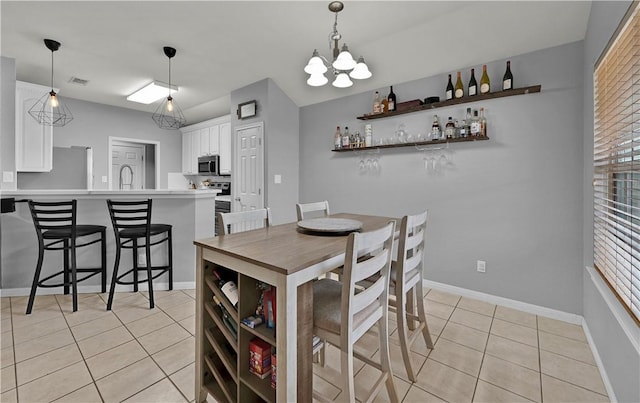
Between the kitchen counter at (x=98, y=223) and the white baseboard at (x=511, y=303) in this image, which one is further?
the kitchen counter at (x=98, y=223)

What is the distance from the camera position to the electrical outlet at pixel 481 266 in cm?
276

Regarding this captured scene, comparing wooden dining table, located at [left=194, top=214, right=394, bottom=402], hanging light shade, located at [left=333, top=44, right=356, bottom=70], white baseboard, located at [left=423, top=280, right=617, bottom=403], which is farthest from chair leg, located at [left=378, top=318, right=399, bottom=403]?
hanging light shade, located at [left=333, top=44, right=356, bottom=70]

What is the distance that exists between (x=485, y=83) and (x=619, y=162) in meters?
1.37

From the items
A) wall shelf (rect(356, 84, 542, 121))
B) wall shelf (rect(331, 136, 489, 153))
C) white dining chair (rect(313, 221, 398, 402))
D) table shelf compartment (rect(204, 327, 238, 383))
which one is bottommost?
table shelf compartment (rect(204, 327, 238, 383))

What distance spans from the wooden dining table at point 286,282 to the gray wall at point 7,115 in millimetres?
3535

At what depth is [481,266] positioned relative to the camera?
9.11 ft

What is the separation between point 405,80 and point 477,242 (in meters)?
1.87

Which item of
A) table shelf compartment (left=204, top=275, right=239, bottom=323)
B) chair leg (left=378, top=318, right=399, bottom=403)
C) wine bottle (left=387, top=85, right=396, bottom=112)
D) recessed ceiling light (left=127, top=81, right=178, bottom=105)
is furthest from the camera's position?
recessed ceiling light (left=127, top=81, right=178, bottom=105)

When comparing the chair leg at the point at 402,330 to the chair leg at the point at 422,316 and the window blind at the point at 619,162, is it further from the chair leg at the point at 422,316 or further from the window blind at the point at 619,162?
the window blind at the point at 619,162

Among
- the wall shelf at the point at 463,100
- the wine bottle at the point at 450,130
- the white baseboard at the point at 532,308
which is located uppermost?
the wall shelf at the point at 463,100

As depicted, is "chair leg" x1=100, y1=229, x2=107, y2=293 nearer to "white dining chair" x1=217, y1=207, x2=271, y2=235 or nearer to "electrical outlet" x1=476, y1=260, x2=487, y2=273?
"white dining chair" x1=217, y1=207, x2=271, y2=235

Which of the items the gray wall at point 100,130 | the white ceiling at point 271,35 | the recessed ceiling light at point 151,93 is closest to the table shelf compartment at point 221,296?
the white ceiling at point 271,35

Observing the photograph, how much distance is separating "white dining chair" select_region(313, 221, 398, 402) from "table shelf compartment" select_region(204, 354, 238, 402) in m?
0.42

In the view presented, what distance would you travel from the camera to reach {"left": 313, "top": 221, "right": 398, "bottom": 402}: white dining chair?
3.82 ft
